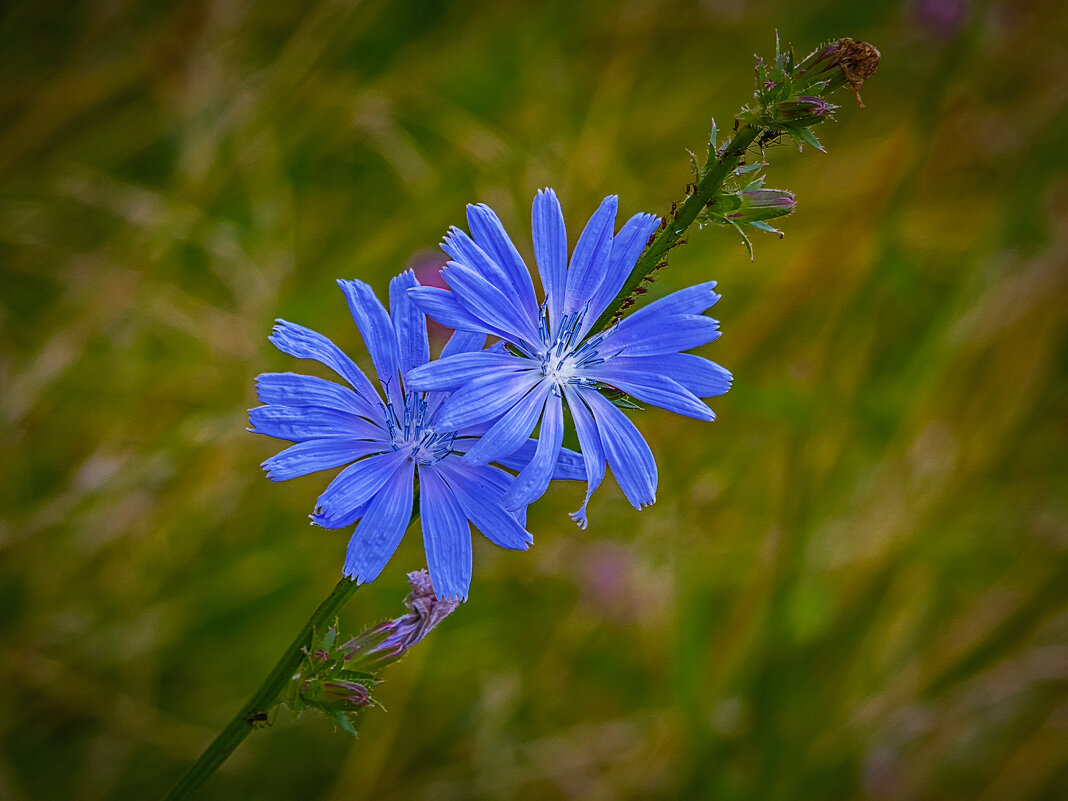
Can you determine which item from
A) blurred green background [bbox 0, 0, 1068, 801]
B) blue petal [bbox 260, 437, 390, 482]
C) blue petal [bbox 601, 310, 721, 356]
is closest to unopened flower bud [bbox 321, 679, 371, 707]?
blue petal [bbox 260, 437, 390, 482]

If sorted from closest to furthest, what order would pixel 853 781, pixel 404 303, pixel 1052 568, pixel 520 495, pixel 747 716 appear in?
pixel 520 495 → pixel 404 303 → pixel 747 716 → pixel 853 781 → pixel 1052 568

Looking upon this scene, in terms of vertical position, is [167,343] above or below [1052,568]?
above

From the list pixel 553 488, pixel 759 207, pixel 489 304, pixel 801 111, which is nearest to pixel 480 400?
pixel 489 304

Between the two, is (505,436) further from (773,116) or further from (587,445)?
(773,116)

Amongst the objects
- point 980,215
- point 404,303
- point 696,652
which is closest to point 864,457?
point 696,652

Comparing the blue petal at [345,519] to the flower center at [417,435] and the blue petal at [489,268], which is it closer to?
the flower center at [417,435]

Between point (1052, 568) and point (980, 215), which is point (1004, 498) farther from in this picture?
point (980, 215)

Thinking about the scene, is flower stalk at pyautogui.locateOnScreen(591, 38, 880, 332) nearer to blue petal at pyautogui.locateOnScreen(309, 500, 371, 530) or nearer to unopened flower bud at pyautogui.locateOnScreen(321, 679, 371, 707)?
blue petal at pyautogui.locateOnScreen(309, 500, 371, 530)
